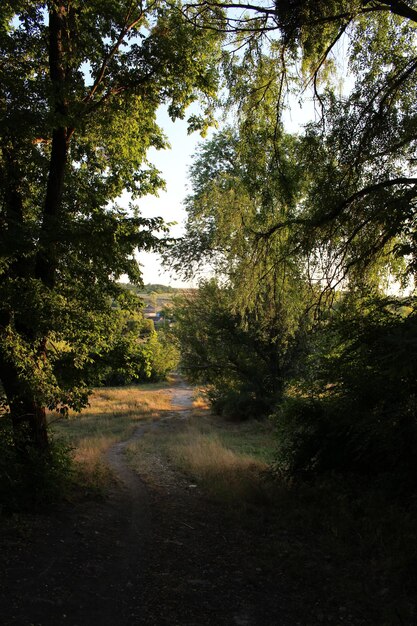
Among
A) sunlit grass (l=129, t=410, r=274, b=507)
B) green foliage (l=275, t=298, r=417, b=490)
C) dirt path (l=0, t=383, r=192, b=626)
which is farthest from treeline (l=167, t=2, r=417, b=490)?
dirt path (l=0, t=383, r=192, b=626)

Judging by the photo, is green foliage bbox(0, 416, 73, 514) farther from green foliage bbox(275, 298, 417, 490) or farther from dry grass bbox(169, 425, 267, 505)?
green foliage bbox(275, 298, 417, 490)

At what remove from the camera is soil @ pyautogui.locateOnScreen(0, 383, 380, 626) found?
4.50m

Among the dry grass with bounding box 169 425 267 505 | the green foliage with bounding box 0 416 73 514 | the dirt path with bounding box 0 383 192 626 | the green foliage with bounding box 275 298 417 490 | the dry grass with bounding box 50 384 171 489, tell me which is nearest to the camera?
the dirt path with bounding box 0 383 192 626

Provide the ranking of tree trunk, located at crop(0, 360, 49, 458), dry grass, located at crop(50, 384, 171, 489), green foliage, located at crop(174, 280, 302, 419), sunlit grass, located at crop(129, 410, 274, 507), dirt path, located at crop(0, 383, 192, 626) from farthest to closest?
green foliage, located at crop(174, 280, 302, 419) < dry grass, located at crop(50, 384, 171, 489) < sunlit grass, located at crop(129, 410, 274, 507) < tree trunk, located at crop(0, 360, 49, 458) < dirt path, located at crop(0, 383, 192, 626)

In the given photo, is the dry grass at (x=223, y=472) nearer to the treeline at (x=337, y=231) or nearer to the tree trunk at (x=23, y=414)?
the treeline at (x=337, y=231)

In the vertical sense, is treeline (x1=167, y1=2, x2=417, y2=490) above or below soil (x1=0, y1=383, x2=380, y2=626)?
above

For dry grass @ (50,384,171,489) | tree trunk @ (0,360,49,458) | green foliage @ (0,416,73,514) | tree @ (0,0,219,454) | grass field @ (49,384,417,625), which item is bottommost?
dry grass @ (50,384,171,489)

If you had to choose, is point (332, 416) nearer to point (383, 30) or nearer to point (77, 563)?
point (77, 563)

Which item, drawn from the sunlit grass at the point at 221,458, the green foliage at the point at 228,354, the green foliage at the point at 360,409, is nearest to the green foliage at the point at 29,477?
the sunlit grass at the point at 221,458

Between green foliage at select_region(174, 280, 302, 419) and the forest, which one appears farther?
green foliage at select_region(174, 280, 302, 419)

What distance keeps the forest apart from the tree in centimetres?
4

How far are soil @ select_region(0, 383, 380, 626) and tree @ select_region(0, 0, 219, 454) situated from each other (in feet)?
7.42

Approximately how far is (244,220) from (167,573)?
21.2 ft

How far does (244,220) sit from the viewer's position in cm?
933
